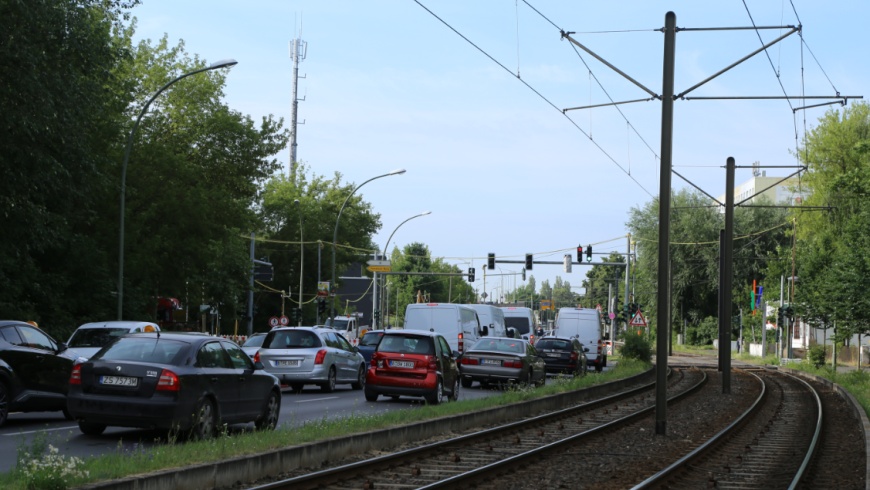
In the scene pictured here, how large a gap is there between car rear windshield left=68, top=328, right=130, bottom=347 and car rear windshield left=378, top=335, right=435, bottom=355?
18.5 ft

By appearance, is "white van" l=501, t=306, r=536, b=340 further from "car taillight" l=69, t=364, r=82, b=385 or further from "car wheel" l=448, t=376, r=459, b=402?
"car taillight" l=69, t=364, r=82, b=385

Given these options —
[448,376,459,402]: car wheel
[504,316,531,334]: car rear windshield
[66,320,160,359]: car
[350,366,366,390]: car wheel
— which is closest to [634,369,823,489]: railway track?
[448,376,459,402]: car wheel

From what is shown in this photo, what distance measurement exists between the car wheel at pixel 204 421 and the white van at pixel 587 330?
3459 cm

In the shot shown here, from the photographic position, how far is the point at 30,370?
16.4m

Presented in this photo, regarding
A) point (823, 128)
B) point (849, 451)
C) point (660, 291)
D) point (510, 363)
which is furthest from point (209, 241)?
point (823, 128)

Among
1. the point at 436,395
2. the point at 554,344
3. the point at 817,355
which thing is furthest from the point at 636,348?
the point at 436,395

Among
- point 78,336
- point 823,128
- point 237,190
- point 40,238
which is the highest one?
point 823,128

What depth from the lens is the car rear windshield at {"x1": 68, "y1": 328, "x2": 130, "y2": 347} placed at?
1978 centimetres

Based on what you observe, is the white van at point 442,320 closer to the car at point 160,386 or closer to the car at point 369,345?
the car at point 369,345

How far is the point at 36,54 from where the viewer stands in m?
26.7

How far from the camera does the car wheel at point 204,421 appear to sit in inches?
560

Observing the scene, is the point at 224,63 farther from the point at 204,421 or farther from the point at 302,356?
the point at 204,421

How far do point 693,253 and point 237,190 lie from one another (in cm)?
4750

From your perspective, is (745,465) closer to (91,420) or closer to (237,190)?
(91,420)
